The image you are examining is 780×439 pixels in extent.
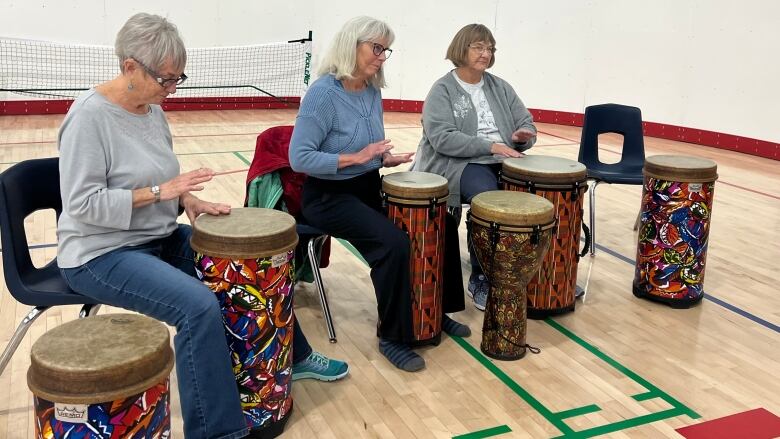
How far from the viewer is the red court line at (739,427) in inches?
101

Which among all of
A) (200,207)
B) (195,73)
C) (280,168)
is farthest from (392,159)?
(195,73)

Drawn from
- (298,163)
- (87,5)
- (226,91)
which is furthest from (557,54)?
(298,163)

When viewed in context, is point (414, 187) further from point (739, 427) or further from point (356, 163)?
point (739, 427)

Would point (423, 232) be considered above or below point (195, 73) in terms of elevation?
below

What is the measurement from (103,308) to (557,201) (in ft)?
6.85

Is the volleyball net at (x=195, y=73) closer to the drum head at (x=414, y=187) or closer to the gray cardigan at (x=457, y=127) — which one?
the gray cardigan at (x=457, y=127)

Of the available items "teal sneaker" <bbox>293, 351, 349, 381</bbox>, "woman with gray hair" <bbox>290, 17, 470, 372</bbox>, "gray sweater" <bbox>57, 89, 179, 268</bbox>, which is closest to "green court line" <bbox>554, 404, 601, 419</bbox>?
"woman with gray hair" <bbox>290, 17, 470, 372</bbox>

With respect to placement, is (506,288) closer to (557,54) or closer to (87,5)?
(557,54)

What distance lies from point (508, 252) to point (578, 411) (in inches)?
25.3

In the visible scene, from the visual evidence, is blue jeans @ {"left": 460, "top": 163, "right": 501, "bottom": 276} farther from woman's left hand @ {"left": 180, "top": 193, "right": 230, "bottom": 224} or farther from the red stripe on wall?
the red stripe on wall

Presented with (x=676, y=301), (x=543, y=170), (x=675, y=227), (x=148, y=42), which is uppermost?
(x=148, y=42)

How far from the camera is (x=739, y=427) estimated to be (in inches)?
103

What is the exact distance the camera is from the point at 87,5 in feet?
28.5

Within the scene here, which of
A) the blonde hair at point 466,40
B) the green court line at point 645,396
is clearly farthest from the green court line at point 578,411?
the blonde hair at point 466,40
